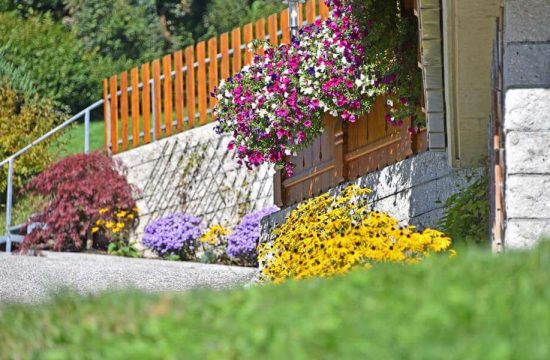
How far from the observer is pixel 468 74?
22.8 ft

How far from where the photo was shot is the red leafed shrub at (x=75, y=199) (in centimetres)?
1359

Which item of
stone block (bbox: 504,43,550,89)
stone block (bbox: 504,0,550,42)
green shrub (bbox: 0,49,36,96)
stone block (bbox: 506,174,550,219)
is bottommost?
stone block (bbox: 506,174,550,219)

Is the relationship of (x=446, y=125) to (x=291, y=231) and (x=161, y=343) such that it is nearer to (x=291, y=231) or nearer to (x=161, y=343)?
(x=291, y=231)

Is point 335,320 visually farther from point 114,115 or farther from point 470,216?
point 114,115

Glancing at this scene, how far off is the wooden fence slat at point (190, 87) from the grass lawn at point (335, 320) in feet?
32.5

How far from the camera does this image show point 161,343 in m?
3.38

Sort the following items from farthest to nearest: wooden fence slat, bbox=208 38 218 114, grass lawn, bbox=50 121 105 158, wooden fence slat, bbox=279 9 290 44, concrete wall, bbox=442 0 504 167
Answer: grass lawn, bbox=50 121 105 158 → wooden fence slat, bbox=208 38 218 114 → wooden fence slat, bbox=279 9 290 44 → concrete wall, bbox=442 0 504 167

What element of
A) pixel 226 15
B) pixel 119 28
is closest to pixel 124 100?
pixel 119 28

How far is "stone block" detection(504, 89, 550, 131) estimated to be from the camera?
5.66 meters

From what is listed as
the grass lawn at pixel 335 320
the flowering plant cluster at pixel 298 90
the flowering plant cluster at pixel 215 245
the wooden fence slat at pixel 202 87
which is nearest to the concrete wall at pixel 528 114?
the grass lawn at pixel 335 320

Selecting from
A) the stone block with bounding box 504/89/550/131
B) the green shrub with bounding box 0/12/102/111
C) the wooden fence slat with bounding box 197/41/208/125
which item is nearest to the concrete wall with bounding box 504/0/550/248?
the stone block with bounding box 504/89/550/131

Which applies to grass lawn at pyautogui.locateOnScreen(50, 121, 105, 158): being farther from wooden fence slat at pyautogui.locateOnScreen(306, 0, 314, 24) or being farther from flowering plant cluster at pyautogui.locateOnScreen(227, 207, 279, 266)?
wooden fence slat at pyautogui.locateOnScreen(306, 0, 314, 24)

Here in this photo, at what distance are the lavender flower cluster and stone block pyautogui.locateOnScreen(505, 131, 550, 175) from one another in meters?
7.48

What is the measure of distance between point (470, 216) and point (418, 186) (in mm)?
1052
